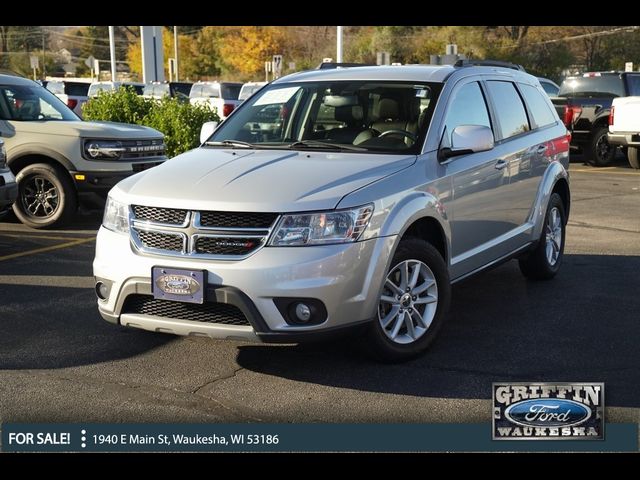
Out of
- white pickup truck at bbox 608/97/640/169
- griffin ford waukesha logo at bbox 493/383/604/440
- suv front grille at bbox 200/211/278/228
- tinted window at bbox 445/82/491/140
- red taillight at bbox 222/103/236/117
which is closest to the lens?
griffin ford waukesha logo at bbox 493/383/604/440

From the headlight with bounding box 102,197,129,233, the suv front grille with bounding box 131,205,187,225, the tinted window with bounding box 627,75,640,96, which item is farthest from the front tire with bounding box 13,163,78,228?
the tinted window with bounding box 627,75,640,96

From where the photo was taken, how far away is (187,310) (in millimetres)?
4945

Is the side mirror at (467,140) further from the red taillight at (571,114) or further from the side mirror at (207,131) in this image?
the red taillight at (571,114)

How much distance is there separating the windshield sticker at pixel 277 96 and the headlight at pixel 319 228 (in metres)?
1.95

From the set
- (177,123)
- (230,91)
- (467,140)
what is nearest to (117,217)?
(467,140)

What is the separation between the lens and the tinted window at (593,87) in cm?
1838

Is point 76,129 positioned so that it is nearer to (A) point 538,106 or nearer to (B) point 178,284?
(A) point 538,106

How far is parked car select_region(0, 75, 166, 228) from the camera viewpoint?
10.2 m

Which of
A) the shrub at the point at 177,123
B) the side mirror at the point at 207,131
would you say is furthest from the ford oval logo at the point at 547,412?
the shrub at the point at 177,123

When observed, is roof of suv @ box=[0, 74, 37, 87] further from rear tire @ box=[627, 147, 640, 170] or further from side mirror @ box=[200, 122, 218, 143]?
rear tire @ box=[627, 147, 640, 170]

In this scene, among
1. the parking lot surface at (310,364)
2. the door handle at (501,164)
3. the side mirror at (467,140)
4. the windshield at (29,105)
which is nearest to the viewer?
the parking lot surface at (310,364)

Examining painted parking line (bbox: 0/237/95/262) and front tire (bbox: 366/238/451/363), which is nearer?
front tire (bbox: 366/238/451/363)

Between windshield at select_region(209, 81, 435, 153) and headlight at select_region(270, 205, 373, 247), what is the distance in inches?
40.5

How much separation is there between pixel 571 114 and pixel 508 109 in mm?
11918
